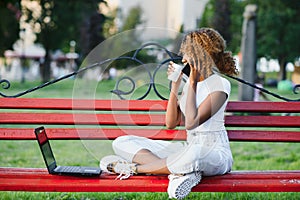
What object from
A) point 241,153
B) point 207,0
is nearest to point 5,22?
point 207,0

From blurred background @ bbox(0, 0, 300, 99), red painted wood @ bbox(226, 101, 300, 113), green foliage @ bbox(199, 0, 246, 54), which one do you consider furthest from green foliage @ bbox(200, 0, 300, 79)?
red painted wood @ bbox(226, 101, 300, 113)

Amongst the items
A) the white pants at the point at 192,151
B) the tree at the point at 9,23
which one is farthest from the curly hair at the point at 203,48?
the tree at the point at 9,23

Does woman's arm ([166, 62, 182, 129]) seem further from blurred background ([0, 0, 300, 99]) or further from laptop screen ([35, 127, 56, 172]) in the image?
blurred background ([0, 0, 300, 99])

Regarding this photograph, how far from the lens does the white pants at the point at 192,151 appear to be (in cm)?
295

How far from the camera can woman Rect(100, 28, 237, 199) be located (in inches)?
119

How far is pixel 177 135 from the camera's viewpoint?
12.3ft

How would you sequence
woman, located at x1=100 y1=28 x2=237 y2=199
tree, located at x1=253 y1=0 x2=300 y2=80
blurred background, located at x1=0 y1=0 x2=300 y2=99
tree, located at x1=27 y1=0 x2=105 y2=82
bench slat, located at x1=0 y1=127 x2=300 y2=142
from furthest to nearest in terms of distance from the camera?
tree, located at x1=253 y1=0 x2=300 y2=80
tree, located at x1=27 y1=0 x2=105 y2=82
blurred background, located at x1=0 y1=0 x2=300 y2=99
bench slat, located at x1=0 y1=127 x2=300 y2=142
woman, located at x1=100 y1=28 x2=237 y2=199

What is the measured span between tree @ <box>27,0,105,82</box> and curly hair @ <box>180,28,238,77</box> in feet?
77.9

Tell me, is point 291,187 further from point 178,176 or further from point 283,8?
point 283,8

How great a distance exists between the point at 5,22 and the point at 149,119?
81.0 feet

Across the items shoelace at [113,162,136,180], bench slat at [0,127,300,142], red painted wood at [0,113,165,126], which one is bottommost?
shoelace at [113,162,136,180]

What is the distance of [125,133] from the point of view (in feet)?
12.2

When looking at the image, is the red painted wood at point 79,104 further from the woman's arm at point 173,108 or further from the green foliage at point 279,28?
the green foliage at point 279,28

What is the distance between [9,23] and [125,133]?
84.1ft
